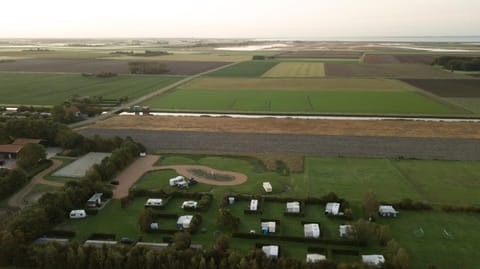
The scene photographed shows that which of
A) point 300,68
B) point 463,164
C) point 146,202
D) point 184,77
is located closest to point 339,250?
point 146,202

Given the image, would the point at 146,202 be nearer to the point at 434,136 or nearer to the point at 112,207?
the point at 112,207

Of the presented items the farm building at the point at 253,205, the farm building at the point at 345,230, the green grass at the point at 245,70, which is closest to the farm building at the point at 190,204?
the farm building at the point at 253,205

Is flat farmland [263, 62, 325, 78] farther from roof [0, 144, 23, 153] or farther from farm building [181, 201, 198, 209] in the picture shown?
farm building [181, 201, 198, 209]

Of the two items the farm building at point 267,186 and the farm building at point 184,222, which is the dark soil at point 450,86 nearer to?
the farm building at point 267,186

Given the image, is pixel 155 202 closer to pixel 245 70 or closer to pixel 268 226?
pixel 268 226

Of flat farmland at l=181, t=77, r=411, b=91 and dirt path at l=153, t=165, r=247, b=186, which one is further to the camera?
flat farmland at l=181, t=77, r=411, b=91

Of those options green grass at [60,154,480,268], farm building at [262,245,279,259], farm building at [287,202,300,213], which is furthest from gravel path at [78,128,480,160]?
farm building at [262,245,279,259]

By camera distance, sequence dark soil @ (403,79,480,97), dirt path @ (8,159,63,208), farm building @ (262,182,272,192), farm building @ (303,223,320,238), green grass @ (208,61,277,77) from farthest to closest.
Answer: green grass @ (208,61,277,77) < dark soil @ (403,79,480,97) < farm building @ (262,182,272,192) < dirt path @ (8,159,63,208) < farm building @ (303,223,320,238)
